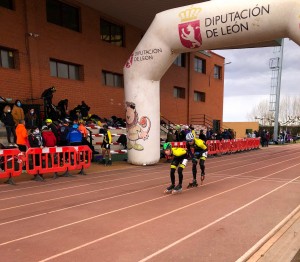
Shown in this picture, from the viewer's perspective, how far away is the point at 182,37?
11.4 metres

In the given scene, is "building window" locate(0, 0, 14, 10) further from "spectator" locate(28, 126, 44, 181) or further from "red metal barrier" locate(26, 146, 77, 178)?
"red metal barrier" locate(26, 146, 77, 178)

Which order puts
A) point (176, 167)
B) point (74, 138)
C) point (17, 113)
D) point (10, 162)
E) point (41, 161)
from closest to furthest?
point (176, 167), point (10, 162), point (41, 161), point (74, 138), point (17, 113)

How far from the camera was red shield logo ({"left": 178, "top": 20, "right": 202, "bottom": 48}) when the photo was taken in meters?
11.0

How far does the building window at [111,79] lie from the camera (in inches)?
763

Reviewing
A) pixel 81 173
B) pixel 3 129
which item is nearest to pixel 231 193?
pixel 81 173

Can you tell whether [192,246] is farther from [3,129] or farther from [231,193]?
[3,129]

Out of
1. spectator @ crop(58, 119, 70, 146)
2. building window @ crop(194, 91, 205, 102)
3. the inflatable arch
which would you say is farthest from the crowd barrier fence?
building window @ crop(194, 91, 205, 102)

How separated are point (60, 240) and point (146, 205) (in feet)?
7.71

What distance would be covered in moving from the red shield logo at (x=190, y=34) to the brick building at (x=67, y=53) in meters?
7.97

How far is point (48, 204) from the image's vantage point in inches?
255

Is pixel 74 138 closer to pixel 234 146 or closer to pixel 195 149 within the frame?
pixel 195 149

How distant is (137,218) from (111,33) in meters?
16.8

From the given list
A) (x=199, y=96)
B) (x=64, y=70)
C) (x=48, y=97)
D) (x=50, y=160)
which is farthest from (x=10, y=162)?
(x=199, y=96)

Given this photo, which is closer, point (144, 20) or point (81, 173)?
point (81, 173)
